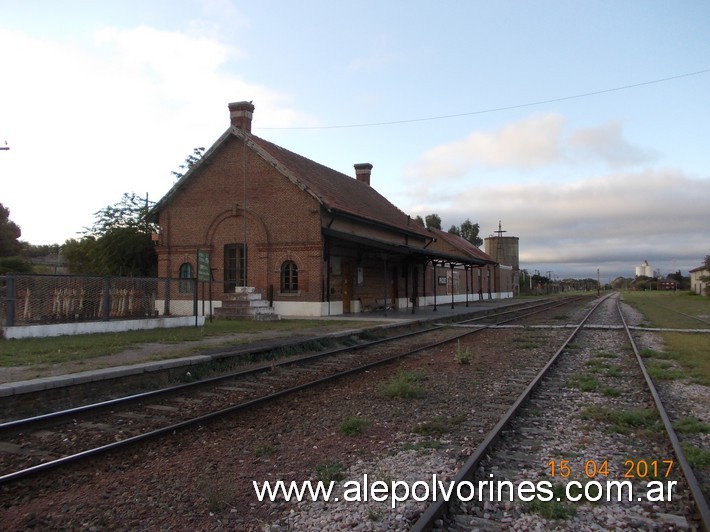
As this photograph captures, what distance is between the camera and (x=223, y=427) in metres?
6.32

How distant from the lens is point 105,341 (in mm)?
12555

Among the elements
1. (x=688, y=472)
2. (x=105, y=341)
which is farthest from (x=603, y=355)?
(x=105, y=341)

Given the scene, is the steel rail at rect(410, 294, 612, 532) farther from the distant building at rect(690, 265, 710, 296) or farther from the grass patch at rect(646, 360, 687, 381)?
the distant building at rect(690, 265, 710, 296)

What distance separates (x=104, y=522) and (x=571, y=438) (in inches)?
178

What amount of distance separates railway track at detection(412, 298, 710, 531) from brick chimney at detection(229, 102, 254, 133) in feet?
71.2

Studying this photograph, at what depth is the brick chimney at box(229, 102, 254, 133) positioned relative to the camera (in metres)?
26.3

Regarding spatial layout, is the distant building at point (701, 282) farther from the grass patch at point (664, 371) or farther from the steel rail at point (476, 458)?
the steel rail at point (476, 458)

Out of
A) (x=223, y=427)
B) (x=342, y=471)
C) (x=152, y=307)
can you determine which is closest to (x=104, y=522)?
(x=342, y=471)

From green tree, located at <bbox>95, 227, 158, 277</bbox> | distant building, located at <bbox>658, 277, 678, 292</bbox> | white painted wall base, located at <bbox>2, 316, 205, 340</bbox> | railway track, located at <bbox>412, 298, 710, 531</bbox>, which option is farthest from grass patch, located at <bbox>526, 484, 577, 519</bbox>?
distant building, located at <bbox>658, 277, 678, 292</bbox>

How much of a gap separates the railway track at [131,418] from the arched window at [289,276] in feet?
42.7

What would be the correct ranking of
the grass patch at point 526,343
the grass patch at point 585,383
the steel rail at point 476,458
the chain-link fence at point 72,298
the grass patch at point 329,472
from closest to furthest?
the steel rail at point 476,458
the grass patch at point 329,472
the grass patch at point 585,383
the chain-link fence at point 72,298
the grass patch at point 526,343

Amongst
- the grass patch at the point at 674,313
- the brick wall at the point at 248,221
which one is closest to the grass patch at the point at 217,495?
the brick wall at the point at 248,221

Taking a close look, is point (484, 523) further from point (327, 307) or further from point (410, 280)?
point (410, 280)

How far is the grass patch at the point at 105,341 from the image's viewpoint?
10062mm
